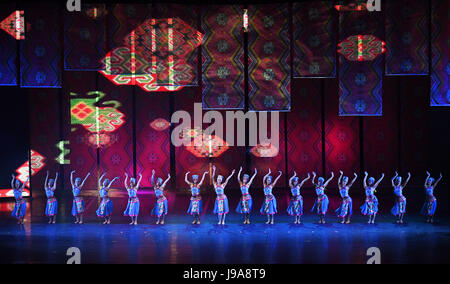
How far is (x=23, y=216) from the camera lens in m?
9.68

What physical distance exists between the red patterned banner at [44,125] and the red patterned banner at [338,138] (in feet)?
26.0

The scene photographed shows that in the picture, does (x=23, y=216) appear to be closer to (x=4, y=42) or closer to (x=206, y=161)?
(x=4, y=42)

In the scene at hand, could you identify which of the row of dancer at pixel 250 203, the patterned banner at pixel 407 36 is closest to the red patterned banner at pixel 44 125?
the row of dancer at pixel 250 203

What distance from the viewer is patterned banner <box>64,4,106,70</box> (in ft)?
35.0

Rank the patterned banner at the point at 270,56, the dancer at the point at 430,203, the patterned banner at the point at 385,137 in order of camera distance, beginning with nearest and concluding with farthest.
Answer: the dancer at the point at 430,203
the patterned banner at the point at 270,56
the patterned banner at the point at 385,137

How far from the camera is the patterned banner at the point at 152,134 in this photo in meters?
13.0

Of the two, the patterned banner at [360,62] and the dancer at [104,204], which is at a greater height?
the patterned banner at [360,62]

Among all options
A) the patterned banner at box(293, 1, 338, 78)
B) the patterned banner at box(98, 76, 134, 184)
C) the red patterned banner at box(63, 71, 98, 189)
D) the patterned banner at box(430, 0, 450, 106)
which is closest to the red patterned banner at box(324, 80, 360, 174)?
the patterned banner at box(293, 1, 338, 78)

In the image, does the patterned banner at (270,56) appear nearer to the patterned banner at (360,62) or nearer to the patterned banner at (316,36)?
the patterned banner at (316,36)

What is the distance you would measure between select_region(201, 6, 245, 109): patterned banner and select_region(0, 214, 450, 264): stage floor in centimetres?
330

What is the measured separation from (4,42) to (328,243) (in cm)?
900

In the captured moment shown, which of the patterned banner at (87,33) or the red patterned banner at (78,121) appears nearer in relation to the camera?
the patterned banner at (87,33)

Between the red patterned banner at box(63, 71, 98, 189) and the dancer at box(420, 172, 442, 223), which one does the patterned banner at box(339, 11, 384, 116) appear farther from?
the red patterned banner at box(63, 71, 98, 189)

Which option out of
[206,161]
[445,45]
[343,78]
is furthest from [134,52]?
[445,45]
